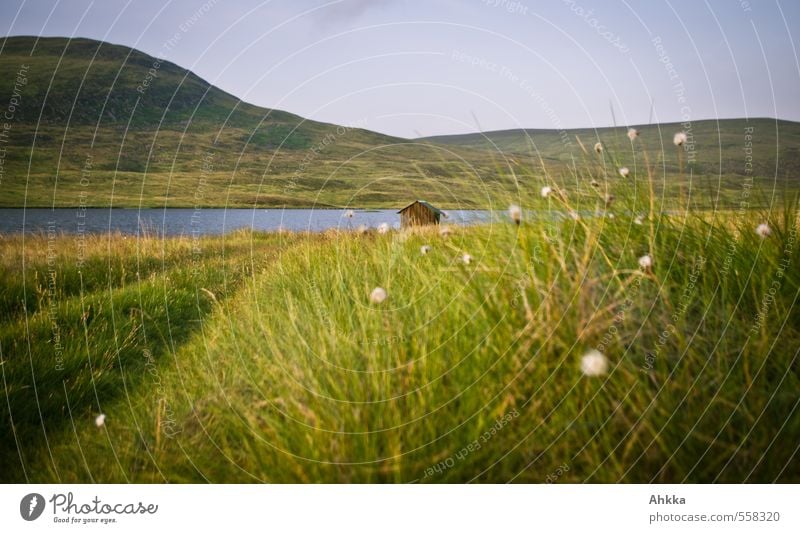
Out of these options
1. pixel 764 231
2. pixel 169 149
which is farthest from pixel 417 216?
pixel 169 149

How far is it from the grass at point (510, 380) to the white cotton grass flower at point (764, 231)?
0.07m

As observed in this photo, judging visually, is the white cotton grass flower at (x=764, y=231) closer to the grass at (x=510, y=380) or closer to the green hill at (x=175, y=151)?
the grass at (x=510, y=380)

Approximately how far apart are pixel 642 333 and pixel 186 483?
7.78ft

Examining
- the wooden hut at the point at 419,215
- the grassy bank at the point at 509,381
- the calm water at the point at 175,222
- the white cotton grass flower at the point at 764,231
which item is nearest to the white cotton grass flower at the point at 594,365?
the grassy bank at the point at 509,381

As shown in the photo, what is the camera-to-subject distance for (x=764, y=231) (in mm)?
2525

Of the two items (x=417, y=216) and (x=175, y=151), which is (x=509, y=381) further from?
(x=175, y=151)

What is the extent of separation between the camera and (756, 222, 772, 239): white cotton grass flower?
2.50 meters

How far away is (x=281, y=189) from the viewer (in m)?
81.3

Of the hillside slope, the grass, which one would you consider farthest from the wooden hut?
the hillside slope

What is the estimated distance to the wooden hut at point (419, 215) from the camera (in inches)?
229

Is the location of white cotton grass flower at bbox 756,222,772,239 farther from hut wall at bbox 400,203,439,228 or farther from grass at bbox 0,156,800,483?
hut wall at bbox 400,203,439,228

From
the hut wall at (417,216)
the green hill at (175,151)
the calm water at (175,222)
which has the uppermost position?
the green hill at (175,151)

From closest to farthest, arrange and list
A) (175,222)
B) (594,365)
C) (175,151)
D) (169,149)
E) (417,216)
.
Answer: (594,365)
(417,216)
(175,222)
(175,151)
(169,149)
